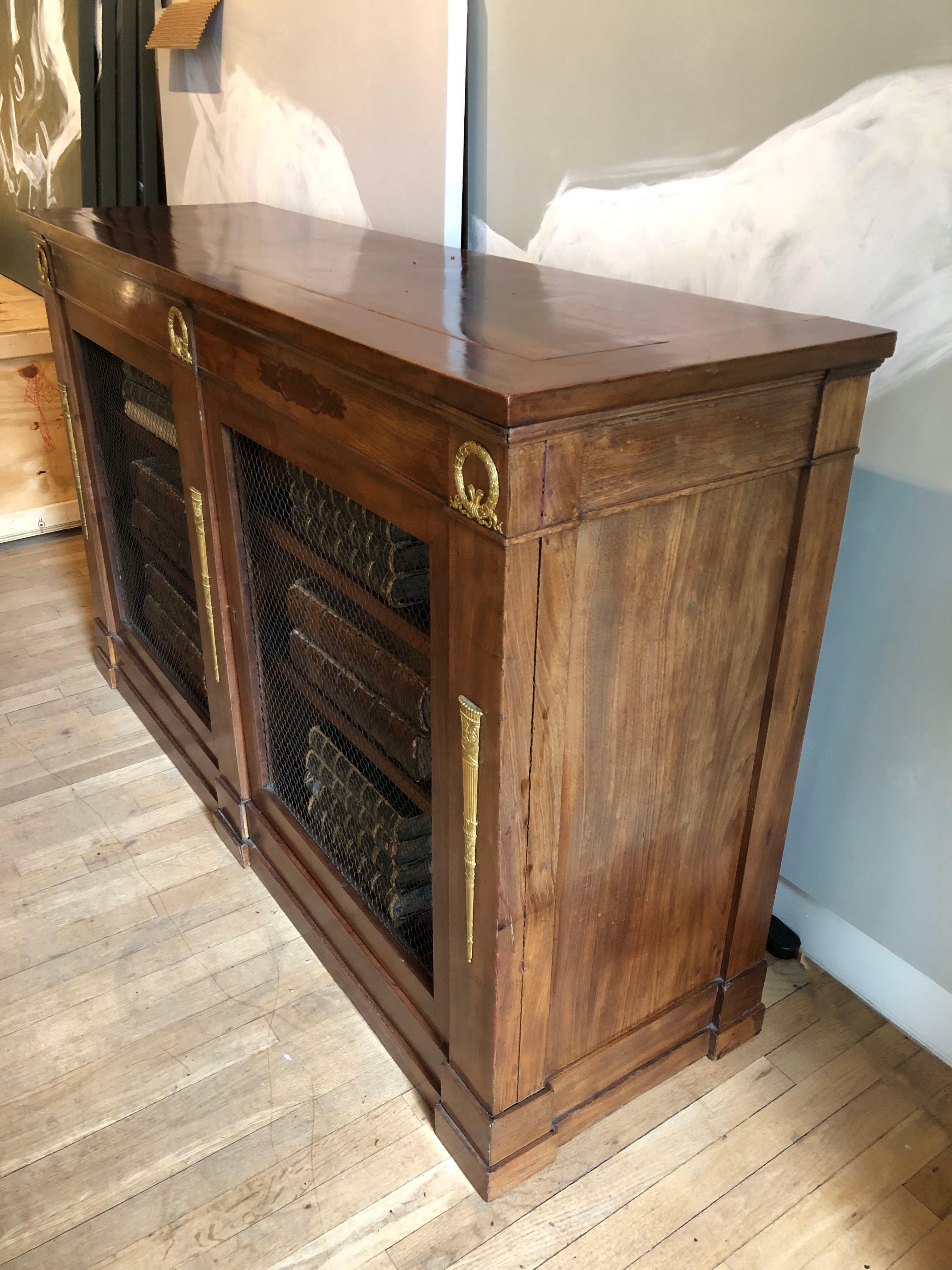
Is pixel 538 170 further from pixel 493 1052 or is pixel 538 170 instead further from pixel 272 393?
pixel 493 1052

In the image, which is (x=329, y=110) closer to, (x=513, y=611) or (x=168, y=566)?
(x=168, y=566)

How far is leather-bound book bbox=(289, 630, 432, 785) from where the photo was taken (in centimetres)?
152

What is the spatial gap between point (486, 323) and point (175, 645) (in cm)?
141

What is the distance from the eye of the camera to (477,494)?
1.04 m

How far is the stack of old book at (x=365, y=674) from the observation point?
4.90 ft

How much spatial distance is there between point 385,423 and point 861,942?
1.30 m

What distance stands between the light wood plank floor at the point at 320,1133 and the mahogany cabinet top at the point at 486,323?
1.17 m

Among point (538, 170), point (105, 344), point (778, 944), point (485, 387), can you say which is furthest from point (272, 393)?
point (778, 944)

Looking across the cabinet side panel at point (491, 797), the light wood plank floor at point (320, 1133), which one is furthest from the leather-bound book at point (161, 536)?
the cabinet side panel at point (491, 797)

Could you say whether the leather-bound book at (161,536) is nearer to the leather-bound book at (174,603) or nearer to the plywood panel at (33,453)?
the leather-bound book at (174,603)

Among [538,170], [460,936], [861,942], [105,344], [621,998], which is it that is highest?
[538,170]

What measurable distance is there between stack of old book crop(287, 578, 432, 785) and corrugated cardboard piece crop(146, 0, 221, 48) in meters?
1.84

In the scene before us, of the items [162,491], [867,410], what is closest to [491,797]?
[867,410]

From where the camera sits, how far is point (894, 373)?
1453 millimetres
